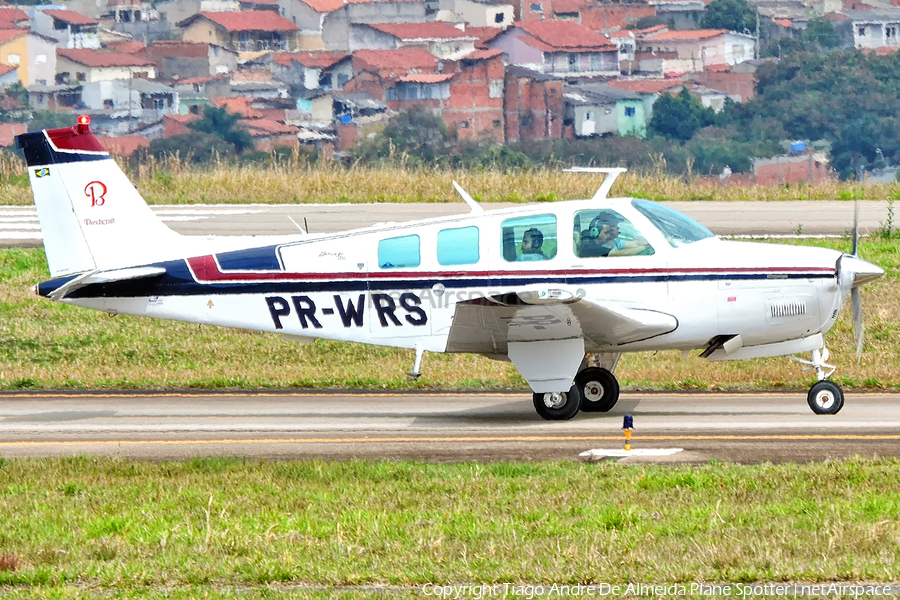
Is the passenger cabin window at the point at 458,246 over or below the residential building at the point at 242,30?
below

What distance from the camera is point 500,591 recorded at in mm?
7277

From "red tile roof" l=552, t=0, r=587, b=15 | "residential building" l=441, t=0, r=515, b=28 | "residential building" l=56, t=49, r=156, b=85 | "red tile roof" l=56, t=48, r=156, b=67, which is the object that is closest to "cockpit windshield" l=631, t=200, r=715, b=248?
"residential building" l=56, t=49, r=156, b=85

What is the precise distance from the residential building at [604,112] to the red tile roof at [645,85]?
2.86m

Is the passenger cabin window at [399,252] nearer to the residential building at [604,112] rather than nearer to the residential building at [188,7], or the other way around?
the residential building at [604,112]

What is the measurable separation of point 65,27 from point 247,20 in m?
17.7

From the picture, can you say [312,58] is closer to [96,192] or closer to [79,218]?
[96,192]

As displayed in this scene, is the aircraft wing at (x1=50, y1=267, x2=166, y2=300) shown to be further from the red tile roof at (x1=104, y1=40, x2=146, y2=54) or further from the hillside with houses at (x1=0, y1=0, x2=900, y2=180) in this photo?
the red tile roof at (x1=104, y1=40, x2=146, y2=54)

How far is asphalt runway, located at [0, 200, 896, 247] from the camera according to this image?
26.9 metres

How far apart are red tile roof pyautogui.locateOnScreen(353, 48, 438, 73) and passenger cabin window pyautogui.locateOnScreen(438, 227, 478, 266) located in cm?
10094

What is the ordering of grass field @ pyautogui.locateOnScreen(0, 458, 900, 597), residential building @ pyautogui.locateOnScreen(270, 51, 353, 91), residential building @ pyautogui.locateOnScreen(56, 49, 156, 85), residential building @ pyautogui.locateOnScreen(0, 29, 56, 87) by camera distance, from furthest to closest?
residential building @ pyautogui.locateOnScreen(0, 29, 56, 87) < residential building @ pyautogui.locateOnScreen(56, 49, 156, 85) < residential building @ pyautogui.locateOnScreen(270, 51, 353, 91) < grass field @ pyautogui.locateOnScreen(0, 458, 900, 597)

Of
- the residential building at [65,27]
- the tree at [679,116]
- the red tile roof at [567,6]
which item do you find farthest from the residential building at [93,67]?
the tree at [679,116]

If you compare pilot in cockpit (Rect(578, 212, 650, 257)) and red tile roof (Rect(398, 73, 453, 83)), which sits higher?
red tile roof (Rect(398, 73, 453, 83))

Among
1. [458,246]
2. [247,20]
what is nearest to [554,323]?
[458,246]

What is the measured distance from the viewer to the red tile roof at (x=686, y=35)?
402 ft
